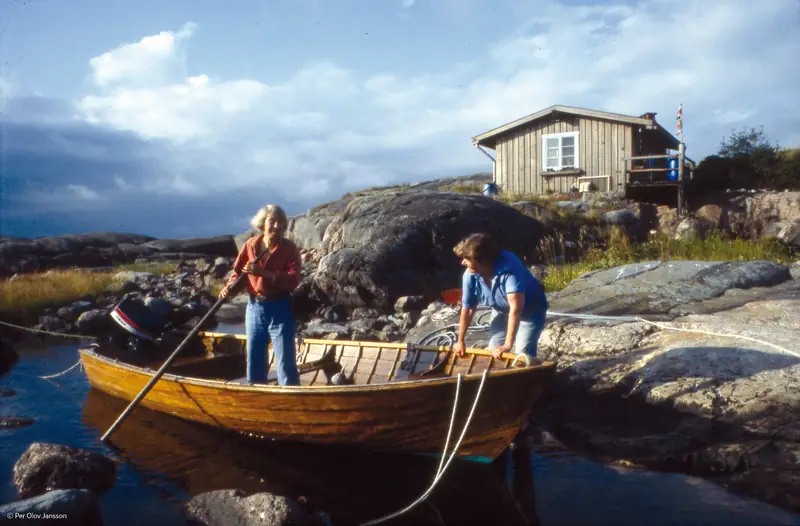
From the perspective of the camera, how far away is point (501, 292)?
5.99m

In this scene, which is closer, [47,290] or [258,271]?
[258,271]

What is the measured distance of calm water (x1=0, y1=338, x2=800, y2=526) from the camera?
4.94 metres

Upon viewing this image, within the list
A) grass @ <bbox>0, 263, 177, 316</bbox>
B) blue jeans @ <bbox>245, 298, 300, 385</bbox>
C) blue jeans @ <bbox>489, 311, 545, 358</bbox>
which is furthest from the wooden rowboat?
grass @ <bbox>0, 263, 177, 316</bbox>

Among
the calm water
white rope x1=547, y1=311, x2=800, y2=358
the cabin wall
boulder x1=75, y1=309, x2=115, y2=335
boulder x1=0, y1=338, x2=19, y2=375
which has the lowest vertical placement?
the calm water

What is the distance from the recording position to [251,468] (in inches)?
250

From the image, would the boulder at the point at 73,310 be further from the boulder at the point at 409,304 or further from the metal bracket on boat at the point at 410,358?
the metal bracket on boat at the point at 410,358

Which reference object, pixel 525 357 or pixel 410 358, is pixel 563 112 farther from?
pixel 525 357

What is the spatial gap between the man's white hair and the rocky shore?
2618 mm

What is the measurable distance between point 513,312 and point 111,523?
3.76 meters

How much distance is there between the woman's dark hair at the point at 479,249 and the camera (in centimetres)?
568

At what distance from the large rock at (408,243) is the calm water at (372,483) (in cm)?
700

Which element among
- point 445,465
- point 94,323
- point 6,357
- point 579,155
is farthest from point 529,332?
point 579,155

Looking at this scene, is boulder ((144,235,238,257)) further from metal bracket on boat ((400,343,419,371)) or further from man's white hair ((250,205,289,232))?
man's white hair ((250,205,289,232))

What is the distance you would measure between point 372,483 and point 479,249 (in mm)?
2367
